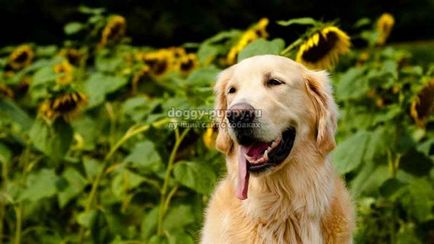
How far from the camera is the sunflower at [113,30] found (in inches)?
265

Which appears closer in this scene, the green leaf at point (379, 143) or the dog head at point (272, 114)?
the dog head at point (272, 114)

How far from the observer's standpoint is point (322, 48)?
460 centimetres

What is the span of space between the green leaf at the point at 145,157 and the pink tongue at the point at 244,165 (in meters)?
1.30

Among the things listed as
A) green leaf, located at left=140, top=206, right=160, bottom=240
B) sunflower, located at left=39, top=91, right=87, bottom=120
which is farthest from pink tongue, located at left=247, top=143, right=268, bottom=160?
sunflower, located at left=39, top=91, right=87, bottom=120

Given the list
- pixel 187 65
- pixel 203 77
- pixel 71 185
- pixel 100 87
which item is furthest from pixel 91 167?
pixel 187 65

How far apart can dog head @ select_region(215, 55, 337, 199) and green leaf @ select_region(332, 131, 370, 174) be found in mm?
959

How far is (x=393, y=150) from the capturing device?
5035 mm

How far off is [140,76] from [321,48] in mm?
1876

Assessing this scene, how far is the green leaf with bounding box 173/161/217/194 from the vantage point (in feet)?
15.4

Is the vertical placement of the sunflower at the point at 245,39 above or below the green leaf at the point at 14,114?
above

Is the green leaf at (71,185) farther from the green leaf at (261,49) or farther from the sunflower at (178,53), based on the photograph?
the sunflower at (178,53)

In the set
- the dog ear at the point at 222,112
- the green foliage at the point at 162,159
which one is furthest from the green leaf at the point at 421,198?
the dog ear at the point at 222,112

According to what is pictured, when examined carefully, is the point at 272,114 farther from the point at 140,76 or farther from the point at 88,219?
the point at 140,76

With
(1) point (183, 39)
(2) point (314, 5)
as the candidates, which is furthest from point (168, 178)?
(2) point (314, 5)
